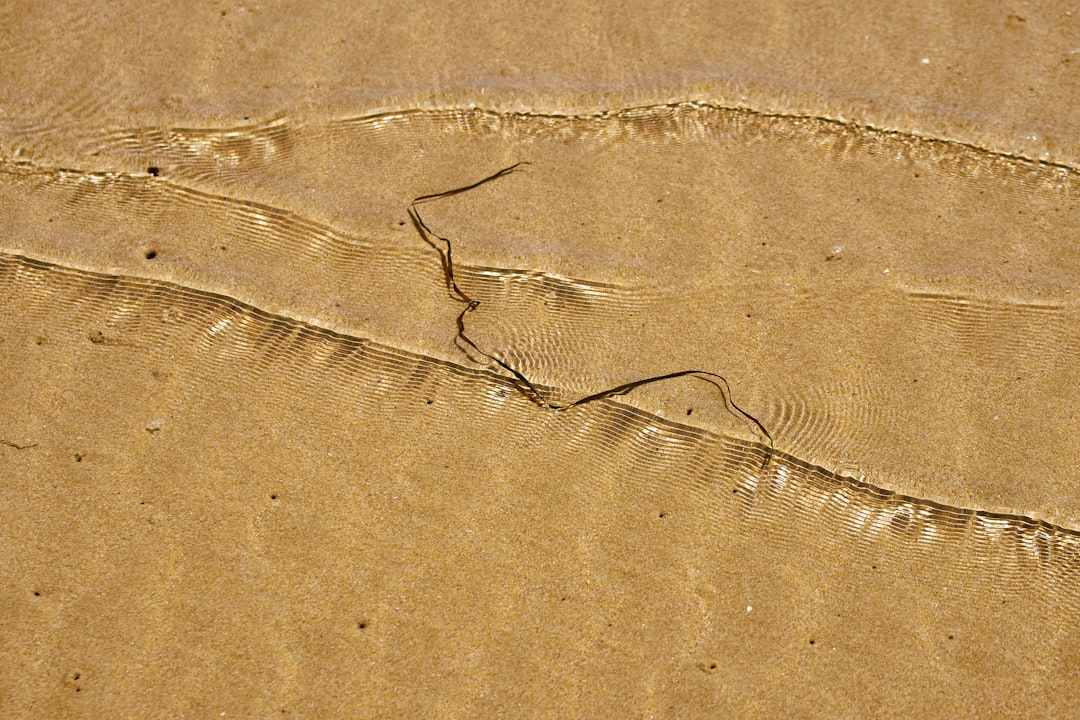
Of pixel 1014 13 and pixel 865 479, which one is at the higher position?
pixel 1014 13

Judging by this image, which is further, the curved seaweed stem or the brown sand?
the curved seaweed stem

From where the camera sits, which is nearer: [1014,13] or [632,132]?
[632,132]

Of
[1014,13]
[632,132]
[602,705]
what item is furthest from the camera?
[1014,13]

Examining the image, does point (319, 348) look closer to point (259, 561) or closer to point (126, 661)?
point (259, 561)

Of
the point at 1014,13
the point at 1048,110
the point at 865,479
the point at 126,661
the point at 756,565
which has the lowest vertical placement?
the point at 126,661

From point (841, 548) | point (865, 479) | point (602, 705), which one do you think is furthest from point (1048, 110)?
point (602, 705)

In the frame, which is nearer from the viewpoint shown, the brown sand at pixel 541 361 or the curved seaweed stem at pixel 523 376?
the brown sand at pixel 541 361

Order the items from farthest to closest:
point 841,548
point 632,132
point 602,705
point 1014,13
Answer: point 1014,13 < point 632,132 < point 841,548 < point 602,705
